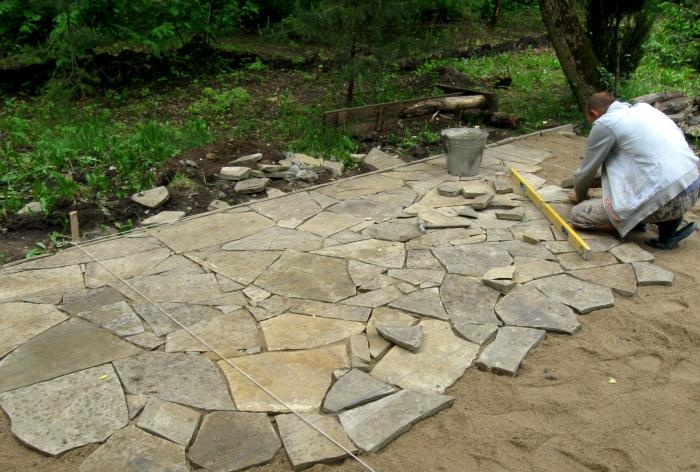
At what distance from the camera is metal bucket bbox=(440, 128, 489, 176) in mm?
6648

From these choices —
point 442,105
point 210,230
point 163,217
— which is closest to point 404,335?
point 210,230

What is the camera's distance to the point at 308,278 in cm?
473

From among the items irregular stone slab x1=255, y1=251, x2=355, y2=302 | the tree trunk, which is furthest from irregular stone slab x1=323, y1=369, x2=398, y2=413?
the tree trunk

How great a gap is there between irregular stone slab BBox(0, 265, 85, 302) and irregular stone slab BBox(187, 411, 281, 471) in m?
1.93

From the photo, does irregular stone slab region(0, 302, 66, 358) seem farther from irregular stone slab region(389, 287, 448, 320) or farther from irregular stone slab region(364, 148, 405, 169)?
irregular stone slab region(364, 148, 405, 169)

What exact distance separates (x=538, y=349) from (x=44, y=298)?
3193mm

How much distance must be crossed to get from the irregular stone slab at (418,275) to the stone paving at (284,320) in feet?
0.07

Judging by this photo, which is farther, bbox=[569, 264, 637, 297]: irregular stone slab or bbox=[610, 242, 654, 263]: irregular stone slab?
bbox=[610, 242, 654, 263]: irregular stone slab

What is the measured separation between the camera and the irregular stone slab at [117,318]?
161 inches

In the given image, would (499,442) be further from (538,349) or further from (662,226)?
(662,226)

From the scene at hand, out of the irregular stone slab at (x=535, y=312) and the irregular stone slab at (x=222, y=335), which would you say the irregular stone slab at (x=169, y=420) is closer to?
the irregular stone slab at (x=222, y=335)

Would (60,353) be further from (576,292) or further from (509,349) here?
(576,292)

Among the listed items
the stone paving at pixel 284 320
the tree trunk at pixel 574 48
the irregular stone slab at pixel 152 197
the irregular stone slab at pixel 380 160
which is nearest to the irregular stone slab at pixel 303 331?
the stone paving at pixel 284 320

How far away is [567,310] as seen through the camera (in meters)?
4.27
